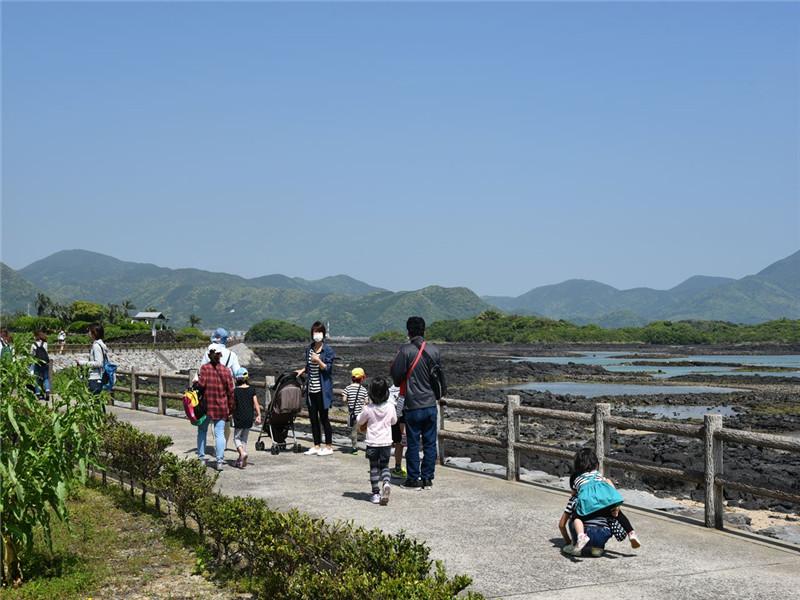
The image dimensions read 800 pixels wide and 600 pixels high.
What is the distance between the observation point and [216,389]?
1191cm

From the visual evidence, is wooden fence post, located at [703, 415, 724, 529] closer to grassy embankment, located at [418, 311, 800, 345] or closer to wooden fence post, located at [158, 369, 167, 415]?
wooden fence post, located at [158, 369, 167, 415]

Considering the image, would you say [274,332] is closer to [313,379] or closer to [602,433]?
[313,379]

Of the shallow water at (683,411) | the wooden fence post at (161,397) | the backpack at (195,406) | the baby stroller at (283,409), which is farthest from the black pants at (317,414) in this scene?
the shallow water at (683,411)

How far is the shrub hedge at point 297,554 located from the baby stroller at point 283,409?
4182mm

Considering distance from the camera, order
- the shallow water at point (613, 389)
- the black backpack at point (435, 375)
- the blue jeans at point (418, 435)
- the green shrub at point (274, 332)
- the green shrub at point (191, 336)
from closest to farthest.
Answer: the blue jeans at point (418, 435), the black backpack at point (435, 375), the shallow water at point (613, 389), the green shrub at point (191, 336), the green shrub at point (274, 332)

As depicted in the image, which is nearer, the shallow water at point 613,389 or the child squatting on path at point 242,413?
the child squatting on path at point 242,413

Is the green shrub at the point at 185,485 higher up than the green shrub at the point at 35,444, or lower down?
lower down

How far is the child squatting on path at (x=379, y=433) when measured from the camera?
32.3 ft

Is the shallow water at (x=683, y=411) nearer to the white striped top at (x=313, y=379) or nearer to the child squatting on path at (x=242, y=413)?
Answer: the white striped top at (x=313, y=379)

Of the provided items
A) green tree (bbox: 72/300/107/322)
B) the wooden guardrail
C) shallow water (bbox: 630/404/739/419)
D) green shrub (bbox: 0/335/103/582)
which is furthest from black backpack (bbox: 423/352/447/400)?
green tree (bbox: 72/300/107/322)

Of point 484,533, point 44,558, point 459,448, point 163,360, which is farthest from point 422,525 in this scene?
point 163,360

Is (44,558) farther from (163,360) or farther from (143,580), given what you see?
(163,360)

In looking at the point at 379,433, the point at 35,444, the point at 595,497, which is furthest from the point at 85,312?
the point at 595,497

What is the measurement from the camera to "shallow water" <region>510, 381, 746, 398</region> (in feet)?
157
